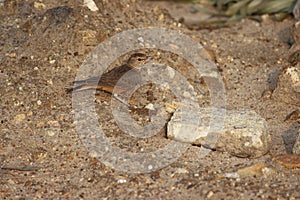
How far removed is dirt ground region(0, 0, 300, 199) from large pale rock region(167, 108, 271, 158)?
64 millimetres

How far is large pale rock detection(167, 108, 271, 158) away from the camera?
12.2ft

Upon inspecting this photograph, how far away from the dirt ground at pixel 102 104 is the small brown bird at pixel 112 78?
0.10 metres

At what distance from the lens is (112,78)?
4.46m

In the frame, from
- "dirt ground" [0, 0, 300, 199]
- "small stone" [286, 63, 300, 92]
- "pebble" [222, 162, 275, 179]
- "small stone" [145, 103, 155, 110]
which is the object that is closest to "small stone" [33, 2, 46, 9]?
"dirt ground" [0, 0, 300, 199]

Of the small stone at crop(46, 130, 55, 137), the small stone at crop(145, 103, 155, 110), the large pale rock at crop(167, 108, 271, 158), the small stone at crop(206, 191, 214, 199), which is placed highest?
the large pale rock at crop(167, 108, 271, 158)

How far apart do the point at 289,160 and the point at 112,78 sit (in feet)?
5.02

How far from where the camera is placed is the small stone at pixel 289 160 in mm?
3613

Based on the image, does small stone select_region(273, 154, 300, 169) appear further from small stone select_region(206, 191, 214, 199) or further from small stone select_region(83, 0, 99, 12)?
small stone select_region(83, 0, 99, 12)

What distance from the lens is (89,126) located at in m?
4.05

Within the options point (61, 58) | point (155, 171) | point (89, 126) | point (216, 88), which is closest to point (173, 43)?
point (216, 88)

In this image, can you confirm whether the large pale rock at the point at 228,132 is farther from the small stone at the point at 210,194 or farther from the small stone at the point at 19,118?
the small stone at the point at 19,118

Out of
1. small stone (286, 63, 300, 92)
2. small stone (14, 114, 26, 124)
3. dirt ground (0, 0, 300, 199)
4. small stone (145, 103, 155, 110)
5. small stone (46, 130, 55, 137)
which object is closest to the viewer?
dirt ground (0, 0, 300, 199)

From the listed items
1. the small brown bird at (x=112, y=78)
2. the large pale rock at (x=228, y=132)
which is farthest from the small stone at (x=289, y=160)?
the small brown bird at (x=112, y=78)

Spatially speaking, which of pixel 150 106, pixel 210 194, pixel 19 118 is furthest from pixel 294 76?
pixel 19 118
